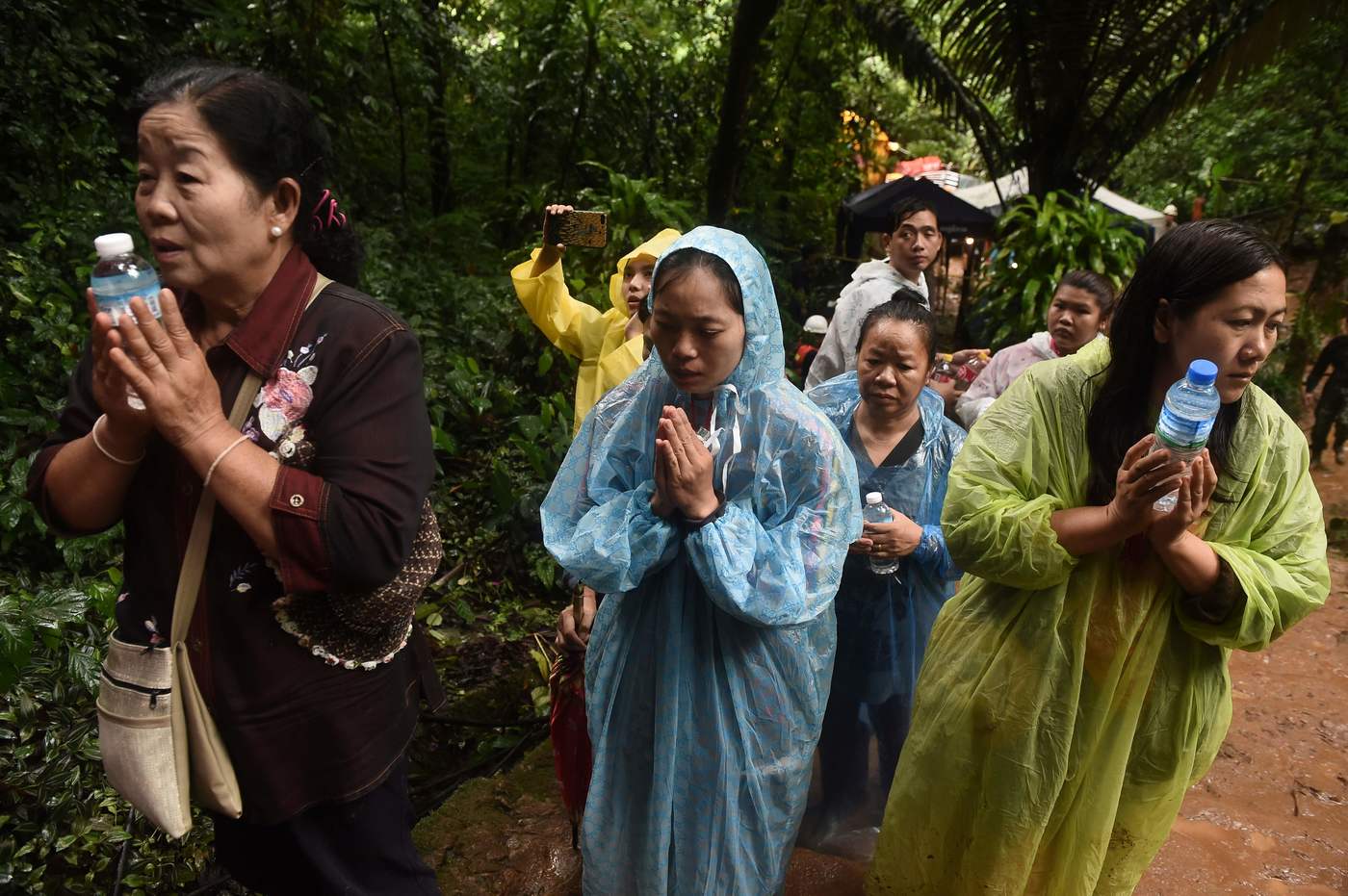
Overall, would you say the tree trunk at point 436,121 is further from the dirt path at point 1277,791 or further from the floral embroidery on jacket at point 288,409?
the dirt path at point 1277,791

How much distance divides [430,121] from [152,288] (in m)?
7.06

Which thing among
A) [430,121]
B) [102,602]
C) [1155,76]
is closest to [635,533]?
[102,602]

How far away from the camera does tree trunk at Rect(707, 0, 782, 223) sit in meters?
5.71

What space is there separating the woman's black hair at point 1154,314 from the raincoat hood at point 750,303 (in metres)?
0.69

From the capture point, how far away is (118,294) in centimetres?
116

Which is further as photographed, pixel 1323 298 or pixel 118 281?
pixel 1323 298

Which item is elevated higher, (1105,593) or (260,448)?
(260,448)

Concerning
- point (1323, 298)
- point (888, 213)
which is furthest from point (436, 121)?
point (1323, 298)

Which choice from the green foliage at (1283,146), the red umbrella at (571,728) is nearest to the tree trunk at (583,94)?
the green foliage at (1283,146)

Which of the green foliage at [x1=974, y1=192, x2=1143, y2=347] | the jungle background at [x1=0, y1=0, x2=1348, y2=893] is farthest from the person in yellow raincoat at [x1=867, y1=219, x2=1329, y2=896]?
the green foliage at [x1=974, y1=192, x2=1143, y2=347]

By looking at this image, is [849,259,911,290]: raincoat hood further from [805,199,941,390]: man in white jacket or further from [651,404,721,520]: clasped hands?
[651,404,721,520]: clasped hands

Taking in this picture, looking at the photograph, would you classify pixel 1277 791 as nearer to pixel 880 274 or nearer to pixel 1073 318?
pixel 1073 318

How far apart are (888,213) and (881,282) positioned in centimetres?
486

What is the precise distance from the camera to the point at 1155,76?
736 cm
